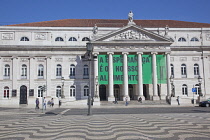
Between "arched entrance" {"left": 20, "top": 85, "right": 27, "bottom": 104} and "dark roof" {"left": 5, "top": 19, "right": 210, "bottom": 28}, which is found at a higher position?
"dark roof" {"left": 5, "top": 19, "right": 210, "bottom": 28}

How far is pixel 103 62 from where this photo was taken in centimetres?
4003

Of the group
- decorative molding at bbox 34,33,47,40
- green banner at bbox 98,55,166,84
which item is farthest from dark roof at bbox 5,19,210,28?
green banner at bbox 98,55,166,84

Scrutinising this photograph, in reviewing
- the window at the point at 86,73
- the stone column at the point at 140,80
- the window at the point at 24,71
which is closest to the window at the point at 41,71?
the window at the point at 24,71

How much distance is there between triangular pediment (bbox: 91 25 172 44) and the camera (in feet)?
134

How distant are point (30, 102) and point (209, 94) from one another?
33979 millimetres

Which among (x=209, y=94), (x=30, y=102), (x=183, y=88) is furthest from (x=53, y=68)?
(x=209, y=94)

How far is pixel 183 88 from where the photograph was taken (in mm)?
45031

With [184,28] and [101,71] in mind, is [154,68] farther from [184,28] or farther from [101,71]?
[184,28]

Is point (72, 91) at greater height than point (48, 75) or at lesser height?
lesser

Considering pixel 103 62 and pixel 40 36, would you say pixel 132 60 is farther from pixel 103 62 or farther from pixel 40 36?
pixel 40 36

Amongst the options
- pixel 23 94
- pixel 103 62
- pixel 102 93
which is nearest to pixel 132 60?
pixel 103 62

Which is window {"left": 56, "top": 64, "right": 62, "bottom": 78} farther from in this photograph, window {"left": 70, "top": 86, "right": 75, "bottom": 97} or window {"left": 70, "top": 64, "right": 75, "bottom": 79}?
window {"left": 70, "top": 86, "right": 75, "bottom": 97}

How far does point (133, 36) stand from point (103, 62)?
23.7 ft

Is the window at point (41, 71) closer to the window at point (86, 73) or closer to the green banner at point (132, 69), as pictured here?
the window at point (86, 73)
